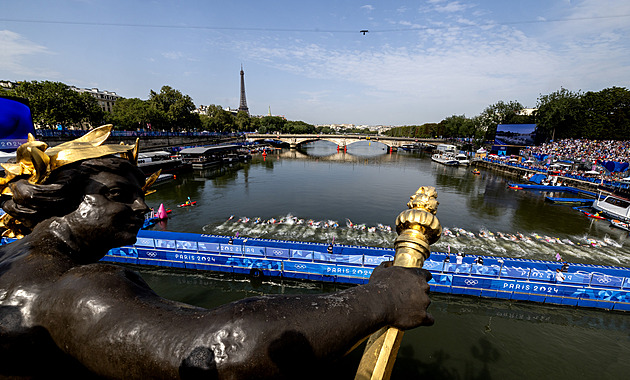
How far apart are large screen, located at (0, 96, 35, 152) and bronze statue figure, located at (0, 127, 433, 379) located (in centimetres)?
3075

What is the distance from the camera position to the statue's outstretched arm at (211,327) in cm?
145

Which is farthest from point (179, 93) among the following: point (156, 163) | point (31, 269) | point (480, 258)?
point (31, 269)

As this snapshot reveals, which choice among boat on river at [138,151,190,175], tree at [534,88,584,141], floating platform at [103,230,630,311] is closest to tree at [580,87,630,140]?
tree at [534,88,584,141]

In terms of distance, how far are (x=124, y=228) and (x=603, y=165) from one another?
67381 millimetres

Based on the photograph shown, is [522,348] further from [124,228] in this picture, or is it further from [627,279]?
[124,228]

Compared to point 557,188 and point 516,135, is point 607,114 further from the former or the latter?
point 557,188

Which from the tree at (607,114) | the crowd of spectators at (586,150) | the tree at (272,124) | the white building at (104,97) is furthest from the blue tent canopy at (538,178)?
the white building at (104,97)

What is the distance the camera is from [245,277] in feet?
57.9

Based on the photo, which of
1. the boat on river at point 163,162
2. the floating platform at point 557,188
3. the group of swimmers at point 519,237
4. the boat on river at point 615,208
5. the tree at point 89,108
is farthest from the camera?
the tree at point 89,108

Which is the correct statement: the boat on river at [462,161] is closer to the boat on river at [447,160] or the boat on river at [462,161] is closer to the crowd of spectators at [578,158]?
the boat on river at [447,160]

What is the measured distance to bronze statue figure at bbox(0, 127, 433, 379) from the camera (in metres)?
1.47

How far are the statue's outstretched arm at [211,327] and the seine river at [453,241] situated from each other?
3589 mm

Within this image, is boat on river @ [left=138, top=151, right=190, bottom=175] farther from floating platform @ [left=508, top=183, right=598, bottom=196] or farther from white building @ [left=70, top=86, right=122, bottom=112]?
white building @ [left=70, top=86, right=122, bottom=112]

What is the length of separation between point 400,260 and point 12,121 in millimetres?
33613
